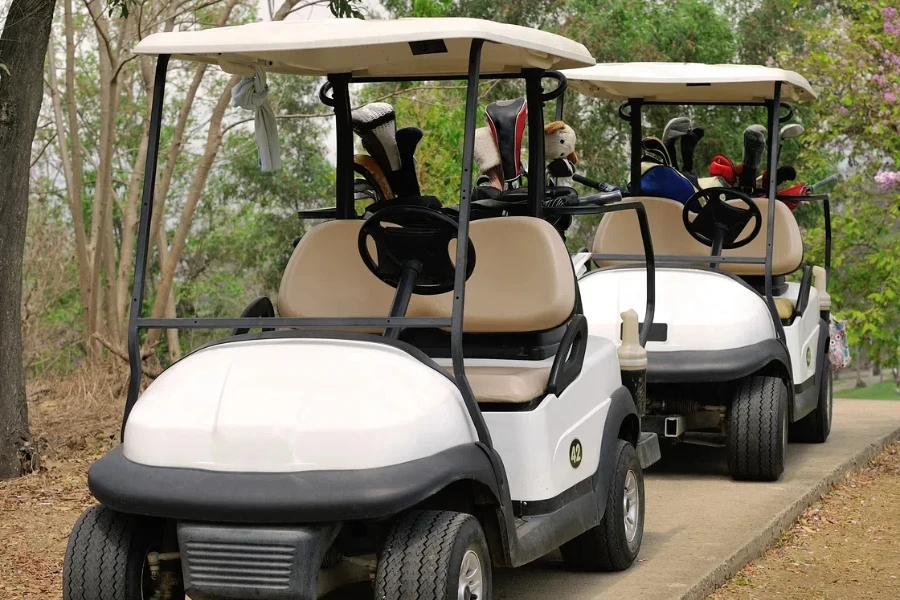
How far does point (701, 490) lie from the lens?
649 centimetres

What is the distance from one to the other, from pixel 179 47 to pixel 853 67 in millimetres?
9063

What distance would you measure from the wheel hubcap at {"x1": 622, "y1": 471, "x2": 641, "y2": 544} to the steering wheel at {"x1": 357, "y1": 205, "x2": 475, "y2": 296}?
116 cm

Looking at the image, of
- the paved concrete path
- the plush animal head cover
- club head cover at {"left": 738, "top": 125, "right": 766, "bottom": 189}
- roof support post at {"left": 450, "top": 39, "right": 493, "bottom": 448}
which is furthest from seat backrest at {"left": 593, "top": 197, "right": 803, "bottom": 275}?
roof support post at {"left": 450, "top": 39, "right": 493, "bottom": 448}

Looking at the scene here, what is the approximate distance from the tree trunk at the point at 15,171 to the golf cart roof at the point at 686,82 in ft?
9.29

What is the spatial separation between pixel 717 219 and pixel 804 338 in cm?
84

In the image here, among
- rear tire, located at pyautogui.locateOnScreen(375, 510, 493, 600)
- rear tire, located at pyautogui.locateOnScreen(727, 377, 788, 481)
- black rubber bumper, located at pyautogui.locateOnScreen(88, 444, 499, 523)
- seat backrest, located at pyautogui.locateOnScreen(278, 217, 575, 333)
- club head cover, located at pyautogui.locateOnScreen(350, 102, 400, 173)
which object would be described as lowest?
rear tire, located at pyautogui.locateOnScreen(727, 377, 788, 481)

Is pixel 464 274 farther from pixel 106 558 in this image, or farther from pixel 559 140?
pixel 559 140

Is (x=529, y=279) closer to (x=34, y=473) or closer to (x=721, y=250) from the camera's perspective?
(x=721, y=250)

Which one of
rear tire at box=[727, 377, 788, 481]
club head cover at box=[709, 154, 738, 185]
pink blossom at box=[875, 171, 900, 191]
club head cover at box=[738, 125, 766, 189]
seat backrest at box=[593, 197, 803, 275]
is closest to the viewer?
rear tire at box=[727, 377, 788, 481]

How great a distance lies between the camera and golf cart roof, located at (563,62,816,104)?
23.2 ft

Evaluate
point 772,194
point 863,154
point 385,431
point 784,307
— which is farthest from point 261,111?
point 863,154

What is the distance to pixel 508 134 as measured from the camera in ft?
21.2

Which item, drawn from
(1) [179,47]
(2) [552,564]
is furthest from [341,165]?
(2) [552,564]

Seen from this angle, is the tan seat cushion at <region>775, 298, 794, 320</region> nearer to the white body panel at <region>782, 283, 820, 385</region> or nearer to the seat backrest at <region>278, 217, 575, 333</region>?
the white body panel at <region>782, 283, 820, 385</region>
